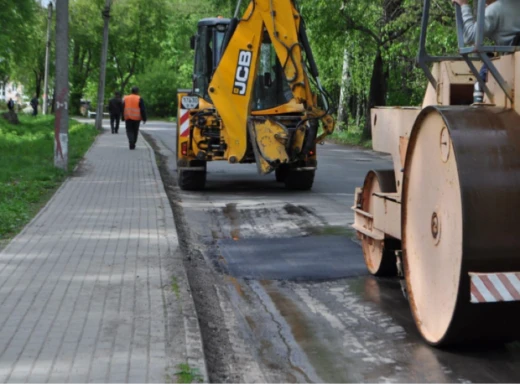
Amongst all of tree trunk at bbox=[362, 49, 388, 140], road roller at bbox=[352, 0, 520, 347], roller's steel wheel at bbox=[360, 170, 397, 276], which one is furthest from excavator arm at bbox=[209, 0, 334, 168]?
tree trunk at bbox=[362, 49, 388, 140]

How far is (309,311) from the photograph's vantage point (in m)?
7.49

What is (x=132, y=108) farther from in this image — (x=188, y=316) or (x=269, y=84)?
(x=188, y=316)

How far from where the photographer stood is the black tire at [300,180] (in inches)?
663

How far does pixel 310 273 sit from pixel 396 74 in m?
29.3

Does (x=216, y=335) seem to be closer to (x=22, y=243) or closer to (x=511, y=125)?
(x=511, y=125)

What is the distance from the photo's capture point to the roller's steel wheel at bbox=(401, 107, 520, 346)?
5414 mm

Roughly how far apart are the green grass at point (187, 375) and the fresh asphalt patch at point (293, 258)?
11.2 ft

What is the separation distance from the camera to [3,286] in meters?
7.76

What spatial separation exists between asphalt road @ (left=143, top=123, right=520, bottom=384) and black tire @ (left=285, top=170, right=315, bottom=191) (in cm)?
247

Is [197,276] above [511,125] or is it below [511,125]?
below

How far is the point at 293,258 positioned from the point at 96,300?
10.1 feet

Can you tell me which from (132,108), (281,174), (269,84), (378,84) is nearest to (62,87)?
(269,84)

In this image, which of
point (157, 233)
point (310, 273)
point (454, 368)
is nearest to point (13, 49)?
point (157, 233)

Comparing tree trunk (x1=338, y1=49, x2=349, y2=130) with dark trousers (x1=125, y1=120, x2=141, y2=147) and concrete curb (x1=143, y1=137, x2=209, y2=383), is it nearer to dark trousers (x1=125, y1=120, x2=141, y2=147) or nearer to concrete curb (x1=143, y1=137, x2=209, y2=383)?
dark trousers (x1=125, y1=120, x2=141, y2=147)
